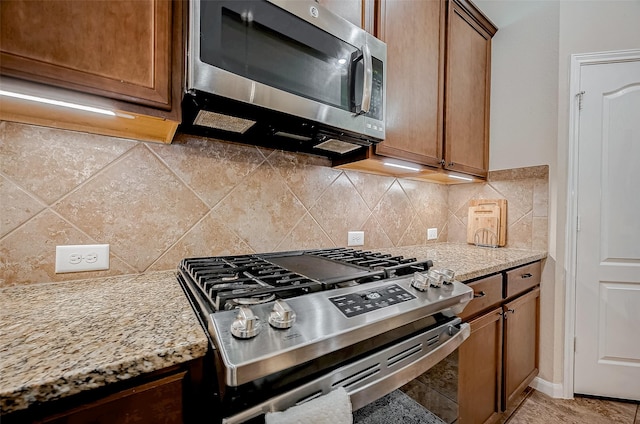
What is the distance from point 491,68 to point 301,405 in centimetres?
242

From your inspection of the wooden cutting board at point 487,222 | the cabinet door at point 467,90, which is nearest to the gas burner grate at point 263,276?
the cabinet door at point 467,90

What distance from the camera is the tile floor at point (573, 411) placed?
1.54 meters

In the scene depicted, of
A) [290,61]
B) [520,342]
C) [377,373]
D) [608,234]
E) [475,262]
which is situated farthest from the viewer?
[608,234]

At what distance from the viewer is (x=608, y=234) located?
5.53ft

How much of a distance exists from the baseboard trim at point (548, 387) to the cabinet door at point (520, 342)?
0.07 m

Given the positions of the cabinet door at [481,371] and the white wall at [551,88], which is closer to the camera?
the cabinet door at [481,371]

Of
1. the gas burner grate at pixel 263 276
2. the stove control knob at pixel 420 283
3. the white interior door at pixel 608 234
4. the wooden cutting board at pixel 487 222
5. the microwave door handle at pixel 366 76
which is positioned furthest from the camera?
the wooden cutting board at pixel 487 222

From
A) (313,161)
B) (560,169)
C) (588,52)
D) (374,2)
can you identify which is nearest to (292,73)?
(313,161)

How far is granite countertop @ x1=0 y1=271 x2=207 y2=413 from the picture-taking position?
40 centimetres

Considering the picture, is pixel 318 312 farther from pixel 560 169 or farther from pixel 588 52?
pixel 588 52

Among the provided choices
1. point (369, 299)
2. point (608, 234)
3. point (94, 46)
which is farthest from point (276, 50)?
point (608, 234)

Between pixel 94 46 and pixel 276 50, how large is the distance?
49 centimetres

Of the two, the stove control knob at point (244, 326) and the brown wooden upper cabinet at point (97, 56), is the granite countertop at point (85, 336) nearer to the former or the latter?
the stove control knob at point (244, 326)

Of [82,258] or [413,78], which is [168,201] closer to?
[82,258]
